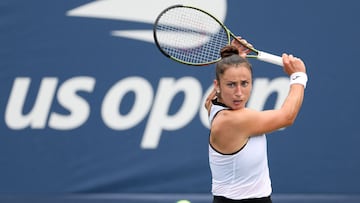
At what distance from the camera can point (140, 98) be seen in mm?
5629

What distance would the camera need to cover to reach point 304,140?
5.63 metres

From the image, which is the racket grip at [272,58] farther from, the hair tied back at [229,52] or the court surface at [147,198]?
the court surface at [147,198]

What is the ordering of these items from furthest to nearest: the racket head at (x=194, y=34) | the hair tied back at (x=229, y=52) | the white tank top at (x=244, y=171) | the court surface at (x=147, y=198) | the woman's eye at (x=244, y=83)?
the court surface at (x=147, y=198)
the racket head at (x=194, y=34)
the hair tied back at (x=229, y=52)
the white tank top at (x=244, y=171)
the woman's eye at (x=244, y=83)

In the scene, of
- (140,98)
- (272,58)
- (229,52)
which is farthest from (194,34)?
(140,98)

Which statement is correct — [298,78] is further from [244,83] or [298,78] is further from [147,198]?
[147,198]

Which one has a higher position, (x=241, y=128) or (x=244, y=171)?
(x=241, y=128)

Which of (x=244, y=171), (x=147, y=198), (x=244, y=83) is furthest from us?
(x=147, y=198)

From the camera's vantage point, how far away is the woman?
309 centimetres

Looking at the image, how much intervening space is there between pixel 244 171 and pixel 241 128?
18 cm

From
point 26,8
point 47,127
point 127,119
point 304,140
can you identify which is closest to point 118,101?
point 127,119

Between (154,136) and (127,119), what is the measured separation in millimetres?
225

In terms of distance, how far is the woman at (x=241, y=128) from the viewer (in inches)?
122

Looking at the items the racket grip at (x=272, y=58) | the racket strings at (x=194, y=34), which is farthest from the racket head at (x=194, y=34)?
the racket grip at (x=272, y=58)

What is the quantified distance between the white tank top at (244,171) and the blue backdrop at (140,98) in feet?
7.75
